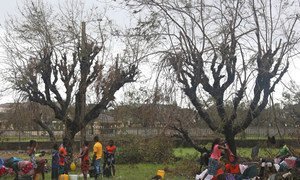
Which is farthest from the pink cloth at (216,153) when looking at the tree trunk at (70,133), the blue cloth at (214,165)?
the tree trunk at (70,133)

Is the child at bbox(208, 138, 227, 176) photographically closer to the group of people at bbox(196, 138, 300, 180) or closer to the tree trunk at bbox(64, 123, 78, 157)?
the group of people at bbox(196, 138, 300, 180)

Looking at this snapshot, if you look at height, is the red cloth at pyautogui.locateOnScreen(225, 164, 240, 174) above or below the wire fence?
below

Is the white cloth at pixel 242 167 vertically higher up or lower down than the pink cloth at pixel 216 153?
lower down

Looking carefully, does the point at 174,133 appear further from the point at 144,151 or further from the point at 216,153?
the point at 144,151

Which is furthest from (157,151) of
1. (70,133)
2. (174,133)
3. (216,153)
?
(216,153)

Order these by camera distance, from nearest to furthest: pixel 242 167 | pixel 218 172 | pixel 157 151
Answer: pixel 218 172
pixel 242 167
pixel 157 151

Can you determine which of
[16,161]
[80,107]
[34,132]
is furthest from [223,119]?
[34,132]

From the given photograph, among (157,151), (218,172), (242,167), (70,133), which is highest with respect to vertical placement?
(70,133)

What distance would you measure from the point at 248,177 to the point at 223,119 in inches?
144

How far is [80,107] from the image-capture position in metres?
24.0

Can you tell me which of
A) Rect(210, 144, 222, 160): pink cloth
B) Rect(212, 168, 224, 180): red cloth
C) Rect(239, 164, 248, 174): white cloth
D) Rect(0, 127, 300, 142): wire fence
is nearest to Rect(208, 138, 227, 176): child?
Rect(210, 144, 222, 160): pink cloth

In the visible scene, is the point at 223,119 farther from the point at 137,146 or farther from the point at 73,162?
the point at 137,146

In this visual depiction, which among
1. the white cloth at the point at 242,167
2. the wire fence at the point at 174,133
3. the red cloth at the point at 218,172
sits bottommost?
the red cloth at the point at 218,172

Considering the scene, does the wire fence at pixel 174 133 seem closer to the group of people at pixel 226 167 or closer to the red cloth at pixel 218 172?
the group of people at pixel 226 167
